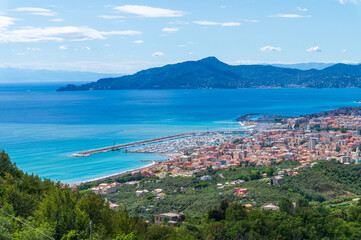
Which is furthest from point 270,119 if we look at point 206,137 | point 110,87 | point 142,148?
point 110,87

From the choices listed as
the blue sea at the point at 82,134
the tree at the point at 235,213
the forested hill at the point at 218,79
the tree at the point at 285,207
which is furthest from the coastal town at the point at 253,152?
the forested hill at the point at 218,79

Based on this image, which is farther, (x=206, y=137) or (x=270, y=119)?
(x=270, y=119)

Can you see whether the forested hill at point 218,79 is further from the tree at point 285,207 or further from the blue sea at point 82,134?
the tree at point 285,207

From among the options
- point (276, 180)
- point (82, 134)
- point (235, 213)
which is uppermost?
point (235, 213)

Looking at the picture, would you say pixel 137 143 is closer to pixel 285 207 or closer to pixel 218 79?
pixel 285 207

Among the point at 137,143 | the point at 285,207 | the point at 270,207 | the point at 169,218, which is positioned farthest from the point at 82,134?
the point at 285,207

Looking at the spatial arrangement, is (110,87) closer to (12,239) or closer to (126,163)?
(126,163)

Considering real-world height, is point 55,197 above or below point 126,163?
above
